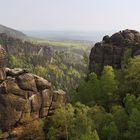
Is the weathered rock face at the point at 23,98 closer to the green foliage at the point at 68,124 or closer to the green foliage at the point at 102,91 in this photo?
the green foliage at the point at 68,124

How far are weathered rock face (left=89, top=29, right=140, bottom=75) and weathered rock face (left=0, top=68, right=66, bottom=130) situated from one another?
46.4 meters

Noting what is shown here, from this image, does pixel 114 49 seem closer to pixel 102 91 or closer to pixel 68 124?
pixel 102 91

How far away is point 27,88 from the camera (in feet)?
275

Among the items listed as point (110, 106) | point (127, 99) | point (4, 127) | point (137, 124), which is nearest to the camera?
point (4, 127)

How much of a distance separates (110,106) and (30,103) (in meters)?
30.8

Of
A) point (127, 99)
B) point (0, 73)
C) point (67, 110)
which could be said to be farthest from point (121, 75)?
point (0, 73)

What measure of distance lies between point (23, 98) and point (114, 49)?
57.7 metres

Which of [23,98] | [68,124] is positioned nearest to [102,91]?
[68,124]

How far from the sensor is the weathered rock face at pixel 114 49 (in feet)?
430

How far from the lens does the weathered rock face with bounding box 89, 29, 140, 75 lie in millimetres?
131000

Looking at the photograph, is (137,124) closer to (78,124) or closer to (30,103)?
(78,124)

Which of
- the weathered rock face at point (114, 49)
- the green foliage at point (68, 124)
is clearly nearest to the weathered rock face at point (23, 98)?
the green foliage at point (68, 124)

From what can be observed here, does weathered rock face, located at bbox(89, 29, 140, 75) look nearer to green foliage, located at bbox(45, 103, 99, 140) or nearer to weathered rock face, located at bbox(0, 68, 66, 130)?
weathered rock face, located at bbox(0, 68, 66, 130)

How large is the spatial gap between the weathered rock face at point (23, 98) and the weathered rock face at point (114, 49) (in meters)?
46.4
